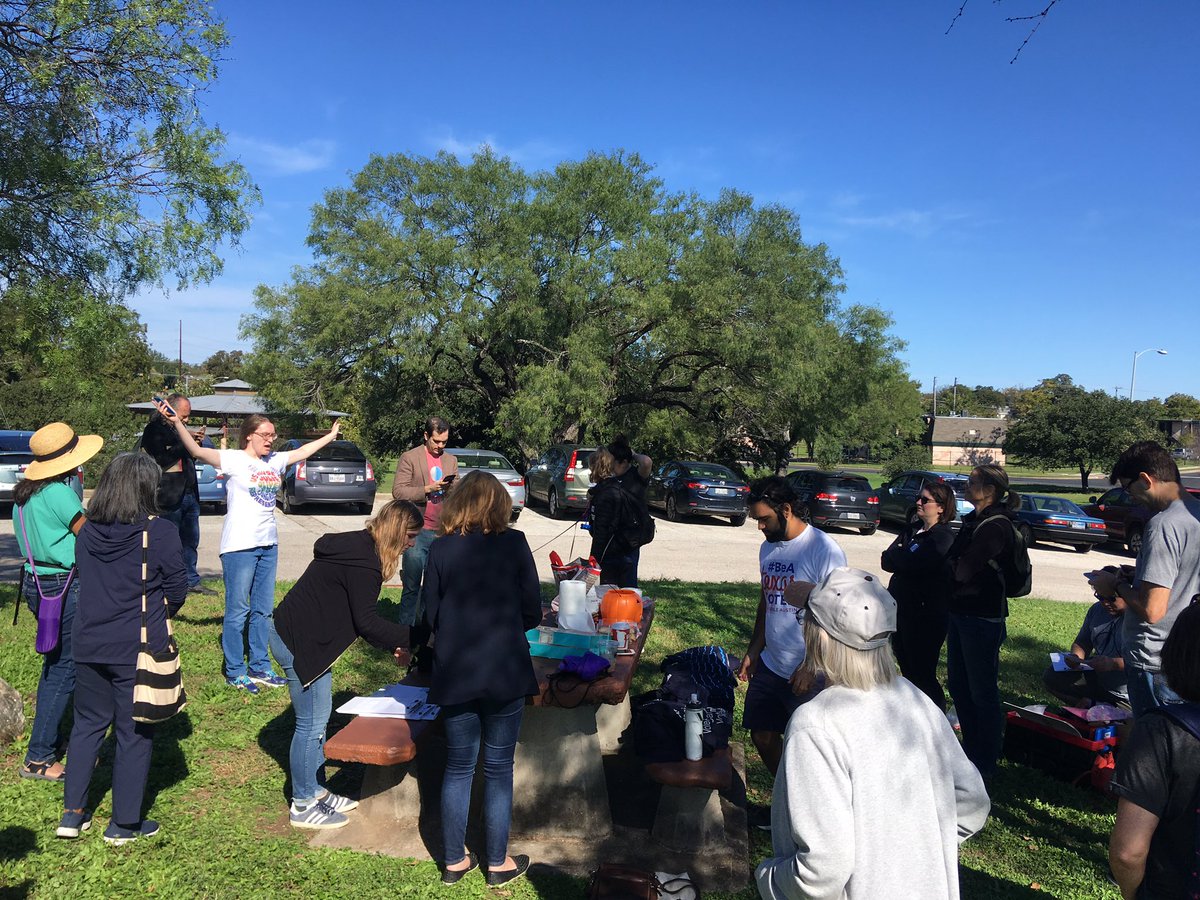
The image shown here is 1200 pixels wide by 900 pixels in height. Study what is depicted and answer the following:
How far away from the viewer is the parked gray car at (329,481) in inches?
682

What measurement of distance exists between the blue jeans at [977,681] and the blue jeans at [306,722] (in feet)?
10.8

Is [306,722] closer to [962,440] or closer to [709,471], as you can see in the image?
[709,471]

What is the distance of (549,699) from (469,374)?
74.9ft

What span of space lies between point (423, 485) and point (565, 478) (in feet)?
38.8

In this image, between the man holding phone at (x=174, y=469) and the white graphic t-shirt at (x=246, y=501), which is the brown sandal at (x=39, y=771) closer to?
the white graphic t-shirt at (x=246, y=501)

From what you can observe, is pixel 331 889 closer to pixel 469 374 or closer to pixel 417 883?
pixel 417 883

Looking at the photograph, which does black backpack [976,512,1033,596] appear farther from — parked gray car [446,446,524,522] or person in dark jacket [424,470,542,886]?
parked gray car [446,446,524,522]

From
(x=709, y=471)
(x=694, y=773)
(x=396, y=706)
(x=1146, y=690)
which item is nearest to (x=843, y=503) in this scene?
(x=709, y=471)

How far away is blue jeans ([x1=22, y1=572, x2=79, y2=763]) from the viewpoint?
A: 4.27 metres

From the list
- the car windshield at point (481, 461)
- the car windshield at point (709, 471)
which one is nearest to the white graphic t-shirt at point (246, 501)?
the car windshield at point (481, 461)

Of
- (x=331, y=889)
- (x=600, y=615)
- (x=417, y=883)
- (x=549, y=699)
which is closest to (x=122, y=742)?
A: (x=331, y=889)

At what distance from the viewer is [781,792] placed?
199 centimetres

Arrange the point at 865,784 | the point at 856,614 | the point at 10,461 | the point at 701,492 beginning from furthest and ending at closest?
the point at 701,492
the point at 10,461
the point at 856,614
the point at 865,784

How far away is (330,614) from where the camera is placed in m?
3.94
